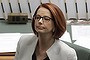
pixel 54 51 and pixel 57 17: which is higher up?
pixel 57 17

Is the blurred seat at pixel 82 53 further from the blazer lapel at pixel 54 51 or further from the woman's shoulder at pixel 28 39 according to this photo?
Result: the woman's shoulder at pixel 28 39

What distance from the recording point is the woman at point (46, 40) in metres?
1.24

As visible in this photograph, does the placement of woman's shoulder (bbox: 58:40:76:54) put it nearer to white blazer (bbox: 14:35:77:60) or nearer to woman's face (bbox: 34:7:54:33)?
white blazer (bbox: 14:35:77:60)

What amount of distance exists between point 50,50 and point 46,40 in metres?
0.06

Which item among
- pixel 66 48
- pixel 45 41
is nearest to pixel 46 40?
pixel 45 41

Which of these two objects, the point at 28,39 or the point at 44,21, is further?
the point at 28,39

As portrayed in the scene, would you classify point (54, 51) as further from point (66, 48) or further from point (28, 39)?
point (28, 39)

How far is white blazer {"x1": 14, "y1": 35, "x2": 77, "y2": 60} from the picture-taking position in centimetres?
129

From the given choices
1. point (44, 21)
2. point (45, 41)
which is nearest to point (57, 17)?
point (44, 21)

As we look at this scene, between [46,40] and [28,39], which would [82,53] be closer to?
[46,40]

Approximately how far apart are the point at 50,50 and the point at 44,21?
19 centimetres

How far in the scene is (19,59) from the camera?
4.70 ft

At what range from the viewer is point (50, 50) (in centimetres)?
132

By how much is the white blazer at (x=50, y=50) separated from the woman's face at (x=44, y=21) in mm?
132
